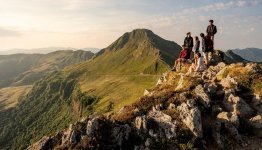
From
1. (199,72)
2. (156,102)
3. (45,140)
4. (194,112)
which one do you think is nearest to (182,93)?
(156,102)

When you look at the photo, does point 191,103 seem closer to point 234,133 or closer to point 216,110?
point 216,110

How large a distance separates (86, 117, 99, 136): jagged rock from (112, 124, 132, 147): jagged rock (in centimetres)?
153

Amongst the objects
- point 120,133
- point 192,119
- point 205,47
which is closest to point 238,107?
point 192,119

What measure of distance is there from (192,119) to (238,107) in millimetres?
6189

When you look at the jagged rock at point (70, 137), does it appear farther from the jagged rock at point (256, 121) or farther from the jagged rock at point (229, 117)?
the jagged rock at point (256, 121)

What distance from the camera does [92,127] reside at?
28.3 m

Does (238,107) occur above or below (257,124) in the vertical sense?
above

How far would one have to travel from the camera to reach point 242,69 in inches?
1577

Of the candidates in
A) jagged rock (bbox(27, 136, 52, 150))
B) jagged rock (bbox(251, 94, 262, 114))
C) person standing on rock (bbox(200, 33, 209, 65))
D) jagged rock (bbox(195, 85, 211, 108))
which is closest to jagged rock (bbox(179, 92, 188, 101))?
jagged rock (bbox(195, 85, 211, 108))

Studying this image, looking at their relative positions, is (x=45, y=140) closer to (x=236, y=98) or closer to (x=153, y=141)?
(x=153, y=141)

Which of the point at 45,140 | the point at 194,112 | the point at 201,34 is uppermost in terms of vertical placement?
the point at 201,34

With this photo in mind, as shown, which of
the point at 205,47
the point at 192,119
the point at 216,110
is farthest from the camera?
the point at 205,47

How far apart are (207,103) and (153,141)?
25.6 ft

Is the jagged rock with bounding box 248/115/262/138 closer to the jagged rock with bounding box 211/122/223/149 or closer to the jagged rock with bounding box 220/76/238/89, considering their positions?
the jagged rock with bounding box 211/122/223/149
